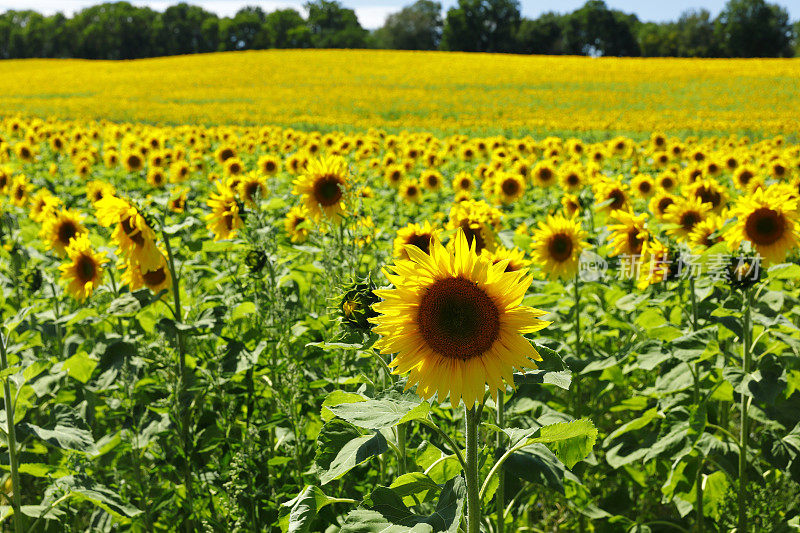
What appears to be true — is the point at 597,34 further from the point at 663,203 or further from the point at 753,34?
the point at 663,203

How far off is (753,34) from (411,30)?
38931 millimetres

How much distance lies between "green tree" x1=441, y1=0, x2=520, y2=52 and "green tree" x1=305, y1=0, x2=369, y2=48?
11.0 m

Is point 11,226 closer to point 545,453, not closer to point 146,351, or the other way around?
point 146,351

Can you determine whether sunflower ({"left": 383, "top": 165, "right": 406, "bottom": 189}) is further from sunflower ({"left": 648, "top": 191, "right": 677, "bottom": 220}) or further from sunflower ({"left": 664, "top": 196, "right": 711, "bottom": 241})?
sunflower ({"left": 664, "top": 196, "right": 711, "bottom": 241})

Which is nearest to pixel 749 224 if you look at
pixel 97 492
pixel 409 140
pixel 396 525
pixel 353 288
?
pixel 353 288

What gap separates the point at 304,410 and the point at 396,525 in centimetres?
159

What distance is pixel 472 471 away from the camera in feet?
5.67

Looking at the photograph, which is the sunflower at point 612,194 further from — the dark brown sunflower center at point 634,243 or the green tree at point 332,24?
the green tree at point 332,24

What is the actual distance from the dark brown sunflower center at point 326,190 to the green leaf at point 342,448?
7.16 ft

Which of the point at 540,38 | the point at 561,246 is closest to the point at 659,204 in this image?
the point at 561,246

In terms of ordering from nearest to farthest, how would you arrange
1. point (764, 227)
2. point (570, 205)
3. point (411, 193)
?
point (764, 227) < point (570, 205) < point (411, 193)

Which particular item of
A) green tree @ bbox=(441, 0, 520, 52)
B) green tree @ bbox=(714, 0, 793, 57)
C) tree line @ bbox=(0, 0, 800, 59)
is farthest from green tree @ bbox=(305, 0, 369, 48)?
green tree @ bbox=(714, 0, 793, 57)

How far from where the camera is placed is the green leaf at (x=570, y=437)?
65.9 inches

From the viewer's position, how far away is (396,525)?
1658mm
